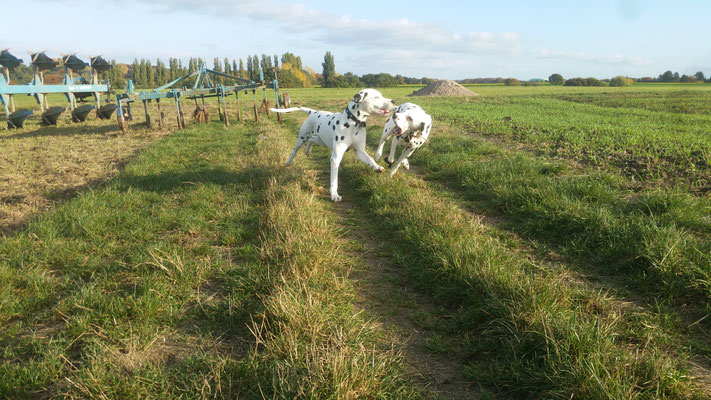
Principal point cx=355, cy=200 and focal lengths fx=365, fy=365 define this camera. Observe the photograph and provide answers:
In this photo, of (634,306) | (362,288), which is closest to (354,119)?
(362,288)

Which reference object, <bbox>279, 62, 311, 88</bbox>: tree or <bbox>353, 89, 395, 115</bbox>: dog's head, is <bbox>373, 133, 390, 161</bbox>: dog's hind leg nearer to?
<bbox>353, 89, 395, 115</bbox>: dog's head

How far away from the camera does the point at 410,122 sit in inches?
251

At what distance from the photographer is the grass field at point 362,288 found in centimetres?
220

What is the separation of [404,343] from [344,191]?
430cm

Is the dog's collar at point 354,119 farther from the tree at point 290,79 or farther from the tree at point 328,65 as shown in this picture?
the tree at point 328,65

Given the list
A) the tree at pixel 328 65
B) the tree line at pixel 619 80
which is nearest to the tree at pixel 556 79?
the tree line at pixel 619 80

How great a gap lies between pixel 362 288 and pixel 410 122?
12.2 feet

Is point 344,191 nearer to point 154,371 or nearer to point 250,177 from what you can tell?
point 250,177

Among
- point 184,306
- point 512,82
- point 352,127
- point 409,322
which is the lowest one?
point 409,322

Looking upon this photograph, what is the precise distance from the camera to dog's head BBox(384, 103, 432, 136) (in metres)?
6.11

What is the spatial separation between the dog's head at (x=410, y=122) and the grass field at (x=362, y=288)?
3.03 ft

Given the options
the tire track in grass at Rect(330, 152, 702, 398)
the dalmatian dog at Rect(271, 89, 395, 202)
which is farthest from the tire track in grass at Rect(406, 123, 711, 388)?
the dalmatian dog at Rect(271, 89, 395, 202)

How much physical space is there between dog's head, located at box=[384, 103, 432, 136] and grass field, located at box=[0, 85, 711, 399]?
36.4 inches

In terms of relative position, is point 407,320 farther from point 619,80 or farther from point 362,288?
point 619,80
